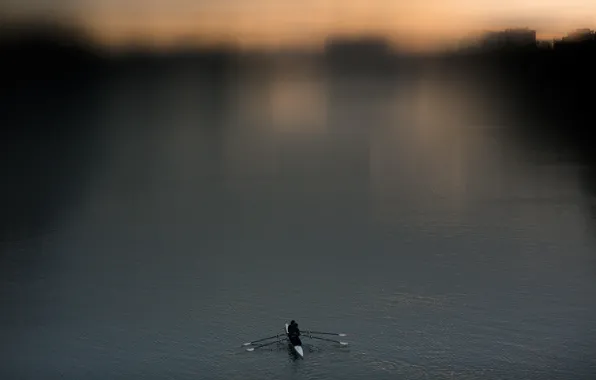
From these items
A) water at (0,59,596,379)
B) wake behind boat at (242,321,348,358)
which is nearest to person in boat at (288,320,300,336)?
wake behind boat at (242,321,348,358)

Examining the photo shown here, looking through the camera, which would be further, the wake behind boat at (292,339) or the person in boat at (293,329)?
the person in boat at (293,329)

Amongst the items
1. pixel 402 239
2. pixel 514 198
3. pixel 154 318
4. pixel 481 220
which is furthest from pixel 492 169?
pixel 154 318

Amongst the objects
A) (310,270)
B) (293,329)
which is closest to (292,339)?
(293,329)

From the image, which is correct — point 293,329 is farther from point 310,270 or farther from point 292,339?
point 310,270

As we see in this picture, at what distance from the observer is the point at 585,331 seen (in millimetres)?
51000

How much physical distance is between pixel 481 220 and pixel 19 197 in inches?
1919

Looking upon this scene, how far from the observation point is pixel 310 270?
2494 inches

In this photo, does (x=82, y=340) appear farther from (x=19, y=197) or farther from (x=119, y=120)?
(x=119, y=120)

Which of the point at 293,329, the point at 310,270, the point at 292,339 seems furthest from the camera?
the point at 310,270

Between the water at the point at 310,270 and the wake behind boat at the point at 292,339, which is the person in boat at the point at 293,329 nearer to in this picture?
the wake behind boat at the point at 292,339

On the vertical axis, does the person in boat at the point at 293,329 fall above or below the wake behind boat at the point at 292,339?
above

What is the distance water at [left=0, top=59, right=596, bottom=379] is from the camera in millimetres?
47531

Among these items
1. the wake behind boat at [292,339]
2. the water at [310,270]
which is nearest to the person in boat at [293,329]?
the wake behind boat at [292,339]

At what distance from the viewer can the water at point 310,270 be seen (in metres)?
47.5
